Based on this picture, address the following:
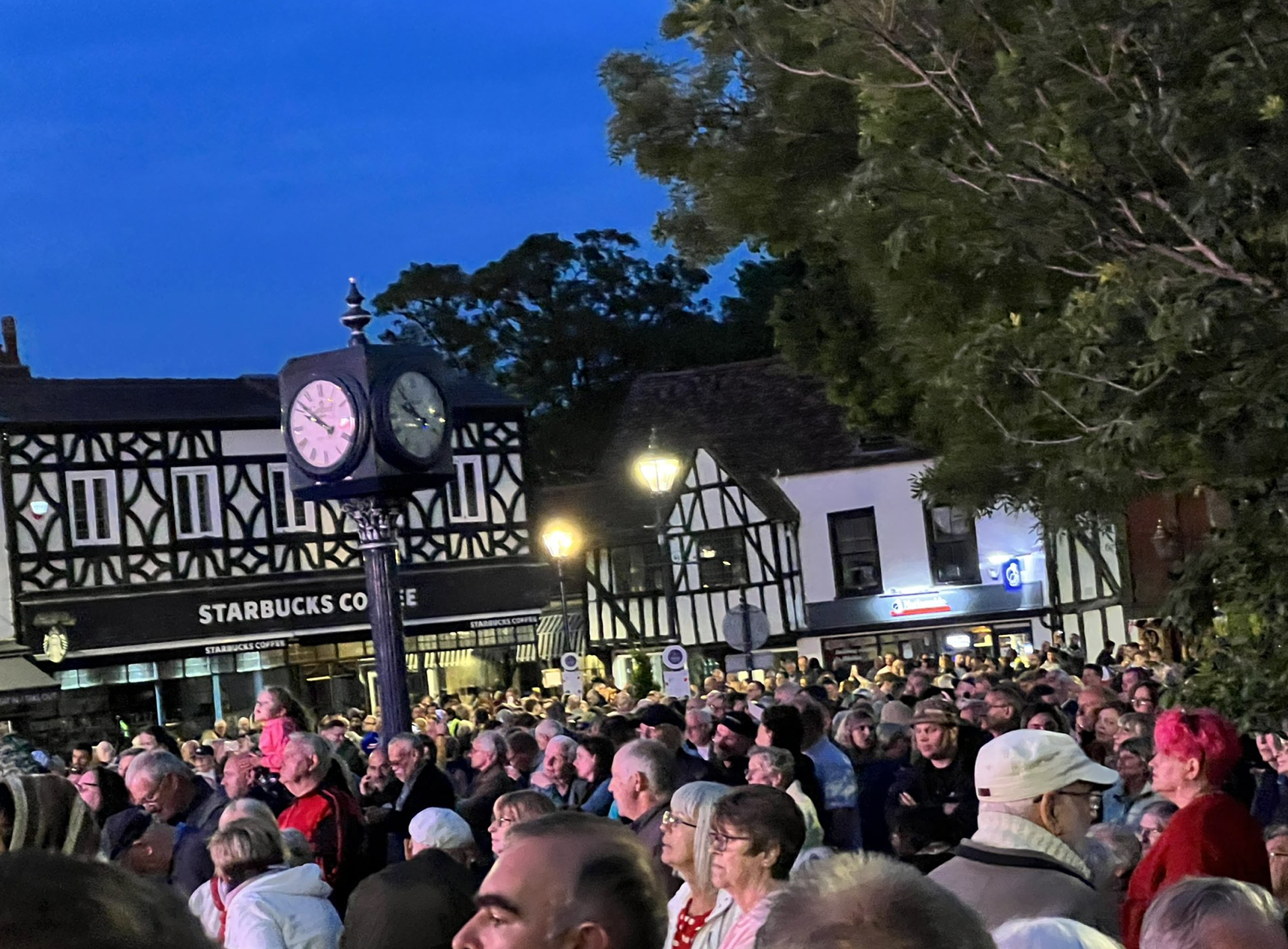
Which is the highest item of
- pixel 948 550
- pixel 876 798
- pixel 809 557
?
pixel 809 557

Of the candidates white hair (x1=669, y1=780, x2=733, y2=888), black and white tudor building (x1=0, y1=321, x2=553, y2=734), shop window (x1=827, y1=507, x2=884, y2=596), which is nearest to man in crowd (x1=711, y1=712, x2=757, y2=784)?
white hair (x1=669, y1=780, x2=733, y2=888)

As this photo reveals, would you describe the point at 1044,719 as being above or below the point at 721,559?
below

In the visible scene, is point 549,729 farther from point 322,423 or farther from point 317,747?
point 317,747

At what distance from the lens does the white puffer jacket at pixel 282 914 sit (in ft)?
19.1

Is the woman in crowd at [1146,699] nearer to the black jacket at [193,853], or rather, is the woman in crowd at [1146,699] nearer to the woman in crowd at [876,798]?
the woman in crowd at [876,798]

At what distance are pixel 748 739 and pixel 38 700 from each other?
2941cm

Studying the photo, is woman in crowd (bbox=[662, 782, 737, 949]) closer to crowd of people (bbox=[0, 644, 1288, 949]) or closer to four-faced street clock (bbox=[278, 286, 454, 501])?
Answer: crowd of people (bbox=[0, 644, 1288, 949])

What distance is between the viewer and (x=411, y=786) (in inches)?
385

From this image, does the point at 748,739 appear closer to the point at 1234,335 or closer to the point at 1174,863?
the point at 1234,335

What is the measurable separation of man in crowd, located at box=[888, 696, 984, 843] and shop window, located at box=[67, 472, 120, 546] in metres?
31.7

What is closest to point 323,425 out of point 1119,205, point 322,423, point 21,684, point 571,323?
point 322,423

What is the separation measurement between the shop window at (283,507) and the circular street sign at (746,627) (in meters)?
16.6

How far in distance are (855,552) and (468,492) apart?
947 centimetres

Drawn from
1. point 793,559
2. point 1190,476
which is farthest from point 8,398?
point 1190,476
